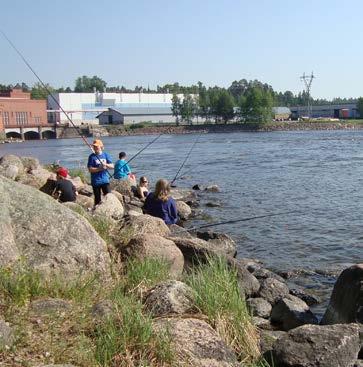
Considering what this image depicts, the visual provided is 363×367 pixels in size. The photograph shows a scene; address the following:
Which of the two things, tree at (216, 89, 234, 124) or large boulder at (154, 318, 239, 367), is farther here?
tree at (216, 89, 234, 124)

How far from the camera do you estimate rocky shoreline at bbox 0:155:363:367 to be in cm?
446

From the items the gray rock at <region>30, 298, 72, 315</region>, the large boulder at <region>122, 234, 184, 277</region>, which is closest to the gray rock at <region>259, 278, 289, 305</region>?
the large boulder at <region>122, 234, 184, 277</region>

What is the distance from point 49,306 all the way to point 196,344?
130 cm

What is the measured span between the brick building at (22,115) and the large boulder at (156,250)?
11936 centimetres

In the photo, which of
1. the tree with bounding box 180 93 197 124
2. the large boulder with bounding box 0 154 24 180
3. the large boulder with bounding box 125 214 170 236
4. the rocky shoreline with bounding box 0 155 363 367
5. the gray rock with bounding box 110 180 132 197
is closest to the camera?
the rocky shoreline with bounding box 0 155 363 367

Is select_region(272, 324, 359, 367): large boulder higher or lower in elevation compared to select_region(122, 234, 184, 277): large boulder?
lower

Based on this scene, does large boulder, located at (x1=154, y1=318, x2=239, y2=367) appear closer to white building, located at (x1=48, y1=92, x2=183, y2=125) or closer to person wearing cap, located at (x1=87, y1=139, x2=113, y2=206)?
person wearing cap, located at (x1=87, y1=139, x2=113, y2=206)

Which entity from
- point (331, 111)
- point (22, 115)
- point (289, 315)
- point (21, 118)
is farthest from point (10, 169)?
point (331, 111)

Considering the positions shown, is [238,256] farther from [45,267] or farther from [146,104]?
[146,104]

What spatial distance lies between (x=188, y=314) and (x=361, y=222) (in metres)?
12.2

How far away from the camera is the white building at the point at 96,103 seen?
147250mm

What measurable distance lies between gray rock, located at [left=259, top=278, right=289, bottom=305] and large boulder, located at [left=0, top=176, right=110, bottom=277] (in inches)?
132

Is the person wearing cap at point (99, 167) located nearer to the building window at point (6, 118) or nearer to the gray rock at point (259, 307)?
the gray rock at point (259, 307)

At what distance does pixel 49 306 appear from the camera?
4750 millimetres
